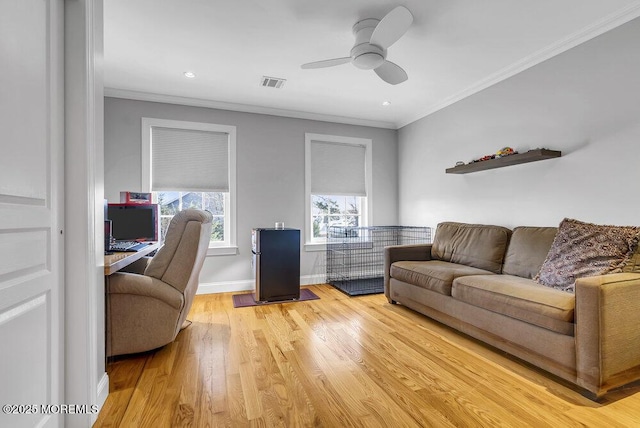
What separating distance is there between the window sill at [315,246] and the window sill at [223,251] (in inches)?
40.4

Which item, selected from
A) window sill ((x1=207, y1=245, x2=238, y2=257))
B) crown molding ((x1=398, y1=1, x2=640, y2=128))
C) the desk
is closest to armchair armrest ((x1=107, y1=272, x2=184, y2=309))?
the desk

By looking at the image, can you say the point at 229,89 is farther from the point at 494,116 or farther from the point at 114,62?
the point at 494,116

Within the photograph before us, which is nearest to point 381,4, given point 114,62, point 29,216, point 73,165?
point 73,165

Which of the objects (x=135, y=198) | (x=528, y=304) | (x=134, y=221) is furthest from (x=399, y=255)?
(x=135, y=198)

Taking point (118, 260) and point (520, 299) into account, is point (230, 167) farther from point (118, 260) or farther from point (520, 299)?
point (520, 299)

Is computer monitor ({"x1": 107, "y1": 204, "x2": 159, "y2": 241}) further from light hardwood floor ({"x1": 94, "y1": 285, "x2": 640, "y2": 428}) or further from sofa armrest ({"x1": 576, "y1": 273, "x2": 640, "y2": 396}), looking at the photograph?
sofa armrest ({"x1": 576, "y1": 273, "x2": 640, "y2": 396})

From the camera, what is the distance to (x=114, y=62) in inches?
117

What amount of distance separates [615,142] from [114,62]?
14.8 feet

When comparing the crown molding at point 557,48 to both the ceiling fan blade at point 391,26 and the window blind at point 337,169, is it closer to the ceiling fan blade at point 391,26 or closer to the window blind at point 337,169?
the window blind at point 337,169

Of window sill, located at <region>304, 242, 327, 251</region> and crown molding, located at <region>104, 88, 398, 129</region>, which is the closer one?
crown molding, located at <region>104, 88, 398, 129</region>

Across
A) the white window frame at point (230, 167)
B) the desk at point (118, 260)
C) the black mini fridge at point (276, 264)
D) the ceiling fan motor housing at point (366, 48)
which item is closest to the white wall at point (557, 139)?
the ceiling fan motor housing at point (366, 48)

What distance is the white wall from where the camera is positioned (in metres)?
2.30

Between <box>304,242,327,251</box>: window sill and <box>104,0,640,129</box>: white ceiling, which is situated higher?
<box>104,0,640,129</box>: white ceiling

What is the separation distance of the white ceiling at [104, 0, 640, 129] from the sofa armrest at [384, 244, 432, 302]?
6.37 ft
